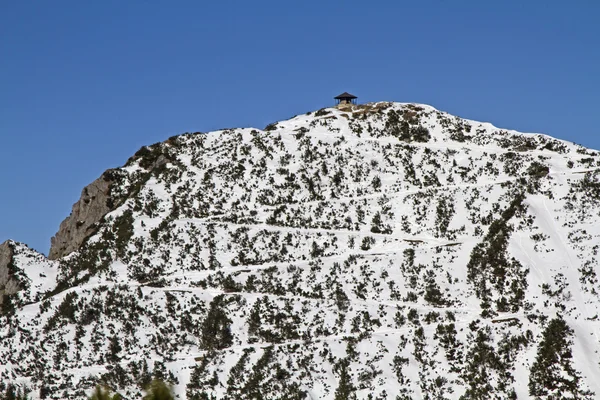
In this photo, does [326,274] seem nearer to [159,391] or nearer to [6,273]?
[6,273]

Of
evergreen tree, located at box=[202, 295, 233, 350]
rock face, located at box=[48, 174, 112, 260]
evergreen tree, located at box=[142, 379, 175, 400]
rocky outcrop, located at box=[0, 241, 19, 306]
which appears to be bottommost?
evergreen tree, located at box=[142, 379, 175, 400]

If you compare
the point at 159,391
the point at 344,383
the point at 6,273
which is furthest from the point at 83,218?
the point at 159,391

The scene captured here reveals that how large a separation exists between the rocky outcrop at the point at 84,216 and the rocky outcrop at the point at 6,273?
640 cm

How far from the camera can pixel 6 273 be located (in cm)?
8919

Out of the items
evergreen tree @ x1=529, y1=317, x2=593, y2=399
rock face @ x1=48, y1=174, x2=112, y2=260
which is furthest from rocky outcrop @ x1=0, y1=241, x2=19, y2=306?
evergreen tree @ x1=529, y1=317, x2=593, y2=399

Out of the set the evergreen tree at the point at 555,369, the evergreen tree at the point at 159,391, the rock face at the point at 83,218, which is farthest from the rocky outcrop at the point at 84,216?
the evergreen tree at the point at 159,391

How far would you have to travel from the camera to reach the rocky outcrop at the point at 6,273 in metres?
86.9

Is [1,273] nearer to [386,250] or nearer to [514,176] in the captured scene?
[386,250]

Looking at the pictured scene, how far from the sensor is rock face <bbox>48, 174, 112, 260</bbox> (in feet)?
311

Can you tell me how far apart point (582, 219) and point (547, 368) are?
74.6 feet

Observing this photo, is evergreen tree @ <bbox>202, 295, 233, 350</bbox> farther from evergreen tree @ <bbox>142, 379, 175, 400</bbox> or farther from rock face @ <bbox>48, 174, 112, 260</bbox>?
evergreen tree @ <bbox>142, 379, 175, 400</bbox>

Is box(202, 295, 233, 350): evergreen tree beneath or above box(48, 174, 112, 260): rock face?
beneath

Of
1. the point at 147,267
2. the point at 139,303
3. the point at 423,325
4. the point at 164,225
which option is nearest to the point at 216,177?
the point at 164,225

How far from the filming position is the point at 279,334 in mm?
69750
